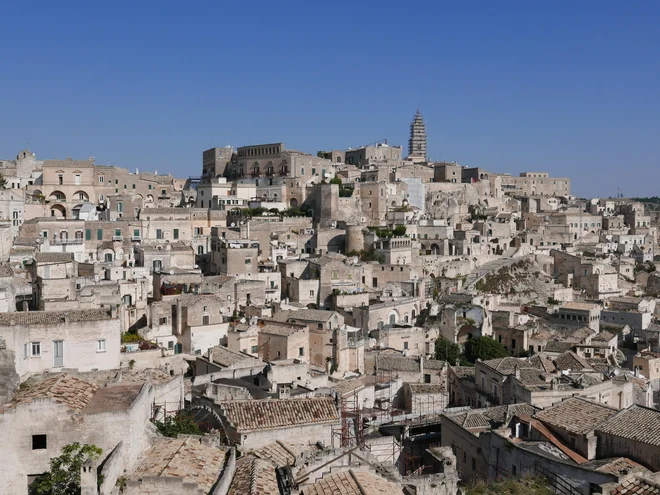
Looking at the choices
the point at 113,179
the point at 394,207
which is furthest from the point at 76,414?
the point at 394,207

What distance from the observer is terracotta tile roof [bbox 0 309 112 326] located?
17.8 meters

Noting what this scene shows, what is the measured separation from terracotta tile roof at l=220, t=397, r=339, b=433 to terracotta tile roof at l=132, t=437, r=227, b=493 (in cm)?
116

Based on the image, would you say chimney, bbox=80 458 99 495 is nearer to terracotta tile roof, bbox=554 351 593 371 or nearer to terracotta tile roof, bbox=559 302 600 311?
terracotta tile roof, bbox=554 351 593 371

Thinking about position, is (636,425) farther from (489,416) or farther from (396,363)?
(396,363)

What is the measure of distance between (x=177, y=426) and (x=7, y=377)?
138 inches

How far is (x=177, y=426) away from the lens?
14.2 meters

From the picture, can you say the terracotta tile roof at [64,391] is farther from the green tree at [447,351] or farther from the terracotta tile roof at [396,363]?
the green tree at [447,351]

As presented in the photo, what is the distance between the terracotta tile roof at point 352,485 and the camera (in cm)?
1055

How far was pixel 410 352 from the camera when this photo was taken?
32844 mm

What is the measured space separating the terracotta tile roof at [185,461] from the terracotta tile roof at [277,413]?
1.16 m

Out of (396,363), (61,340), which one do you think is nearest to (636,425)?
(396,363)

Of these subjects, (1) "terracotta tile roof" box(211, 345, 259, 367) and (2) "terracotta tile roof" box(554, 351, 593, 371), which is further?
(2) "terracotta tile roof" box(554, 351, 593, 371)

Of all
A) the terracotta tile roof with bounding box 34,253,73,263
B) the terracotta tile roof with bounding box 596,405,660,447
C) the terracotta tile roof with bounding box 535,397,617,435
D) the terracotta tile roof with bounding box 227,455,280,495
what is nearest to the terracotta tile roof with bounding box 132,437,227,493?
the terracotta tile roof with bounding box 227,455,280,495

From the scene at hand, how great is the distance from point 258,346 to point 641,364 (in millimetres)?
18044
